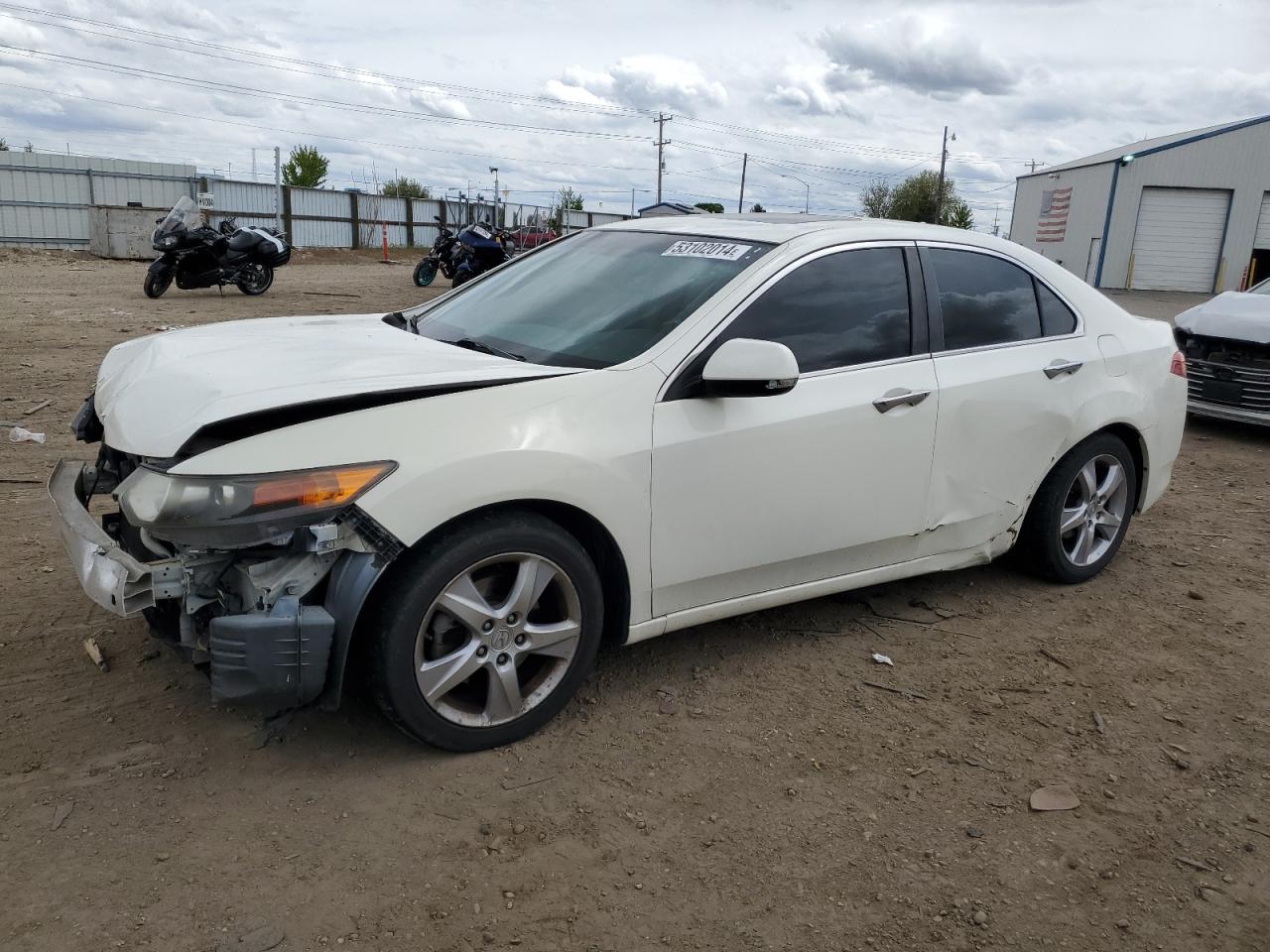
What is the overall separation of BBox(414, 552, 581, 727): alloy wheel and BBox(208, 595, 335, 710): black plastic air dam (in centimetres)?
28

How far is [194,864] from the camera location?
2.56 m

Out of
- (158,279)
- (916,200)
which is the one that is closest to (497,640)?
(158,279)

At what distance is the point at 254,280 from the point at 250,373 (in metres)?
14.7

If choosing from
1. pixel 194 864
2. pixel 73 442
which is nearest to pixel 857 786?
pixel 194 864

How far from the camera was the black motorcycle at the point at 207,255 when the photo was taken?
1548 centimetres

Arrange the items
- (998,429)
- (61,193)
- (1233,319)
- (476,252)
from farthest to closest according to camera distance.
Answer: (61,193), (476,252), (1233,319), (998,429)

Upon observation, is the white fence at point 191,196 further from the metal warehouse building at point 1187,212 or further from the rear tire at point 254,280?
the metal warehouse building at point 1187,212

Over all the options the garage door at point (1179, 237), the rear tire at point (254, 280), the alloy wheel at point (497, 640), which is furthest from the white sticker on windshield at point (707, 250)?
the garage door at point (1179, 237)

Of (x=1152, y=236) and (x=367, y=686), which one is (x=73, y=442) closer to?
(x=367, y=686)

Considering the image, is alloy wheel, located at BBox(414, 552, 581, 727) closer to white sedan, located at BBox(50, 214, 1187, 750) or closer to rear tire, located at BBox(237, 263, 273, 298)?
white sedan, located at BBox(50, 214, 1187, 750)

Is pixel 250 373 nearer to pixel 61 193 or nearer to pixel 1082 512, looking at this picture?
pixel 1082 512

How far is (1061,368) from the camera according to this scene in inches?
169

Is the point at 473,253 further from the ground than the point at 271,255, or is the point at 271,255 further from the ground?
the point at 473,253

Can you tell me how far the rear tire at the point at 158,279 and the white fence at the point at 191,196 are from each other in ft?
29.4
